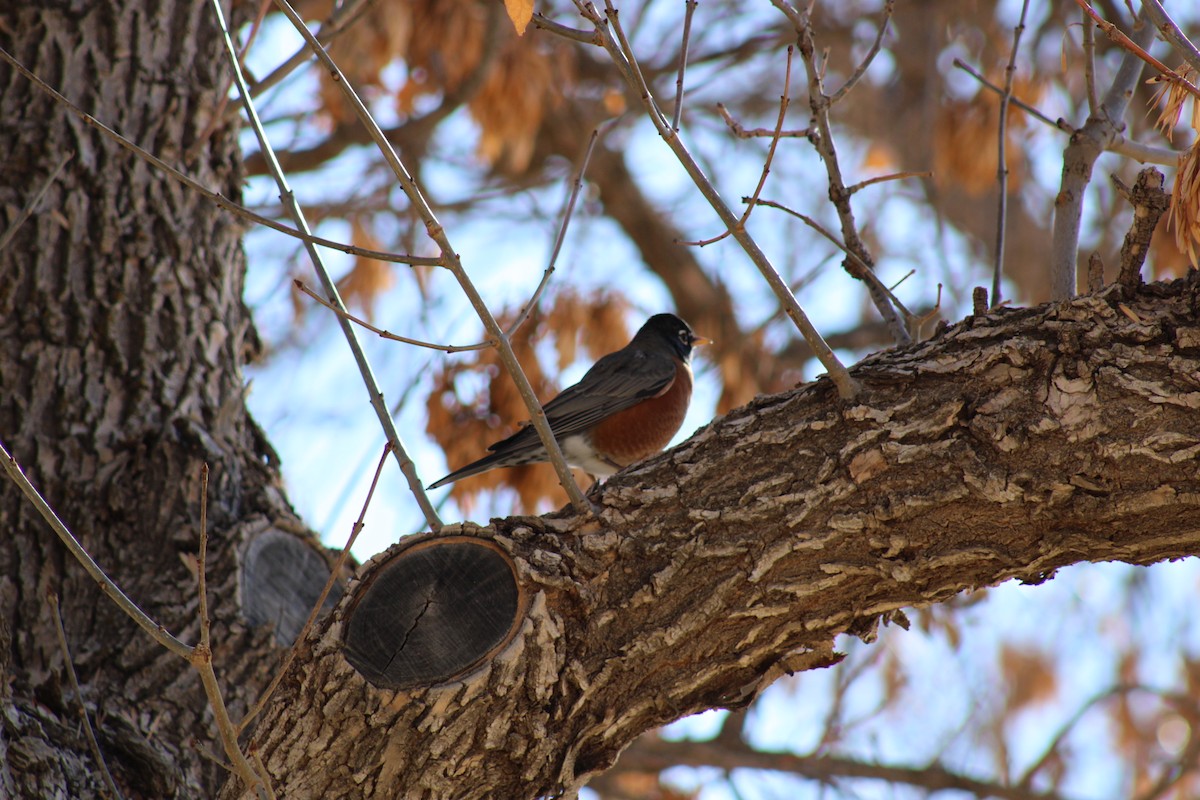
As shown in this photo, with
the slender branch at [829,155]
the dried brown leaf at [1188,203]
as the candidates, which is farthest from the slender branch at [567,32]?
the dried brown leaf at [1188,203]

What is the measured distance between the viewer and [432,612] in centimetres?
236

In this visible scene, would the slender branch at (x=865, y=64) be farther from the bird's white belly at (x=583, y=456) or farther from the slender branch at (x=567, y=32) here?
the bird's white belly at (x=583, y=456)

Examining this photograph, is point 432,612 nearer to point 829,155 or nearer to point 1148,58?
point 829,155

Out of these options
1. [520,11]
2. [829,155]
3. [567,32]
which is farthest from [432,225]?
[829,155]

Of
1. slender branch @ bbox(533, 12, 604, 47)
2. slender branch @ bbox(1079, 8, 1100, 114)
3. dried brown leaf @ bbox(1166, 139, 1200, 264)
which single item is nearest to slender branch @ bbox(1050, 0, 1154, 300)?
slender branch @ bbox(1079, 8, 1100, 114)

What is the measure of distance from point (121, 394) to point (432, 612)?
1605mm

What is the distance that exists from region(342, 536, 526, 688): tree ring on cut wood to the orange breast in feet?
8.38

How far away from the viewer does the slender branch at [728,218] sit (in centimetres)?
228

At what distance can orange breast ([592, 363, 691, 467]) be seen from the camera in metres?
5.05

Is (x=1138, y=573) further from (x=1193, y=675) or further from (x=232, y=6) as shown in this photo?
(x=232, y=6)

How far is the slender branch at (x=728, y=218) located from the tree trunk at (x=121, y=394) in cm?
172

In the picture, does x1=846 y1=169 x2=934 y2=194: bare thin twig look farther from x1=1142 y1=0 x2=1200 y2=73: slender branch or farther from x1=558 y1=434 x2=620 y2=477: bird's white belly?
x1=558 y1=434 x2=620 y2=477: bird's white belly

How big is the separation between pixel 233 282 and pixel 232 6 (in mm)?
1230

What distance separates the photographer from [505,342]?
2.32m
